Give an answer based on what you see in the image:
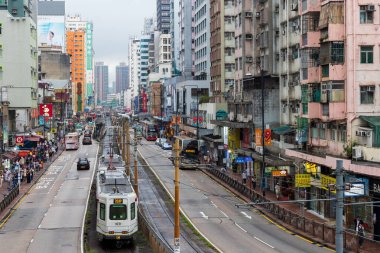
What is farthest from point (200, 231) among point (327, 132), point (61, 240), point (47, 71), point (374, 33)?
point (47, 71)

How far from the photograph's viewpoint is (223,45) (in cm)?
9550

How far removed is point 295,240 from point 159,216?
42.3 ft

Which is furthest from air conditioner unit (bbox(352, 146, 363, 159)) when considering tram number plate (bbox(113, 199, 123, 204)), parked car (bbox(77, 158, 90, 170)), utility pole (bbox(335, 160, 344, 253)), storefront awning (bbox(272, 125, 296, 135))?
parked car (bbox(77, 158, 90, 170))

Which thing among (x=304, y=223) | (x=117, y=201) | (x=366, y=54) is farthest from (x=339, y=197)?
(x=366, y=54)

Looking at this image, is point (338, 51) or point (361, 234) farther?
point (338, 51)

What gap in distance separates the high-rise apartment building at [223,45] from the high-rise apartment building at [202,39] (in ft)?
46.3

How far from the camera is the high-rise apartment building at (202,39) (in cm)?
11521

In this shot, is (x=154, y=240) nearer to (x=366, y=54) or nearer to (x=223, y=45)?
(x=366, y=54)

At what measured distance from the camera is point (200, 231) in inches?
1639

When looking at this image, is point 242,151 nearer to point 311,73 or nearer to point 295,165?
point 295,165

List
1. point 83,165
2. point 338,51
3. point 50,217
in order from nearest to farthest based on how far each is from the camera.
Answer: point 338,51
point 50,217
point 83,165

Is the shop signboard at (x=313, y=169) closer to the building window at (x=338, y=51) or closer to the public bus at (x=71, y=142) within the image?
the building window at (x=338, y=51)

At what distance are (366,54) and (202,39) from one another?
7908 cm

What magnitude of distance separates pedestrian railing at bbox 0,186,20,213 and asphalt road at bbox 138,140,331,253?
45.2 feet
